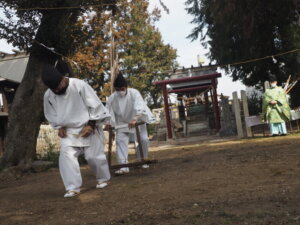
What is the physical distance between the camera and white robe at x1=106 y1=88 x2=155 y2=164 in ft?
23.9

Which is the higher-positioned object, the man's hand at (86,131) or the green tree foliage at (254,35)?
the green tree foliage at (254,35)

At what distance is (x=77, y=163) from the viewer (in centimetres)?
528

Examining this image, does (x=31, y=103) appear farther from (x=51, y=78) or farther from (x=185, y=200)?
(x=185, y=200)

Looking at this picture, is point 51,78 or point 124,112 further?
point 124,112

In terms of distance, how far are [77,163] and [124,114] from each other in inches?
92.8

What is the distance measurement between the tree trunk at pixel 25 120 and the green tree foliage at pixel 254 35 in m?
6.63

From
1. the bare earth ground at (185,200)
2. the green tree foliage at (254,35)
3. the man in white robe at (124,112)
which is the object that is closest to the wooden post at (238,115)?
the green tree foliage at (254,35)

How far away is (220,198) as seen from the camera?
3.80 metres

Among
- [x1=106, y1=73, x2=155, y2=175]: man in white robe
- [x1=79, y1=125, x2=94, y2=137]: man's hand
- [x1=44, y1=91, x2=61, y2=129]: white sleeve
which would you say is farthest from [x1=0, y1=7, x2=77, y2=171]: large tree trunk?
[x1=79, y1=125, x2=94, y2=137]: man's hand

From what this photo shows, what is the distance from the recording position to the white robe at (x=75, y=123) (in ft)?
17.1

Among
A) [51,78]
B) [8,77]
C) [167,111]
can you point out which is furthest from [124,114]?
[8,77]

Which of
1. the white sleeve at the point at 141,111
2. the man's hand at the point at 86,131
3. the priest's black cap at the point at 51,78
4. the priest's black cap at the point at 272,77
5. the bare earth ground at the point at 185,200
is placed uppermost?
the priest's black cap at the point at 272,77

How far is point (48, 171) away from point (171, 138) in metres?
8.51

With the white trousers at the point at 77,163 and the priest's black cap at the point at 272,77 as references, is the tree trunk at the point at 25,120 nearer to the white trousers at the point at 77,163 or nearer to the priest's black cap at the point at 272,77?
the white trousers at the point at 77,163
